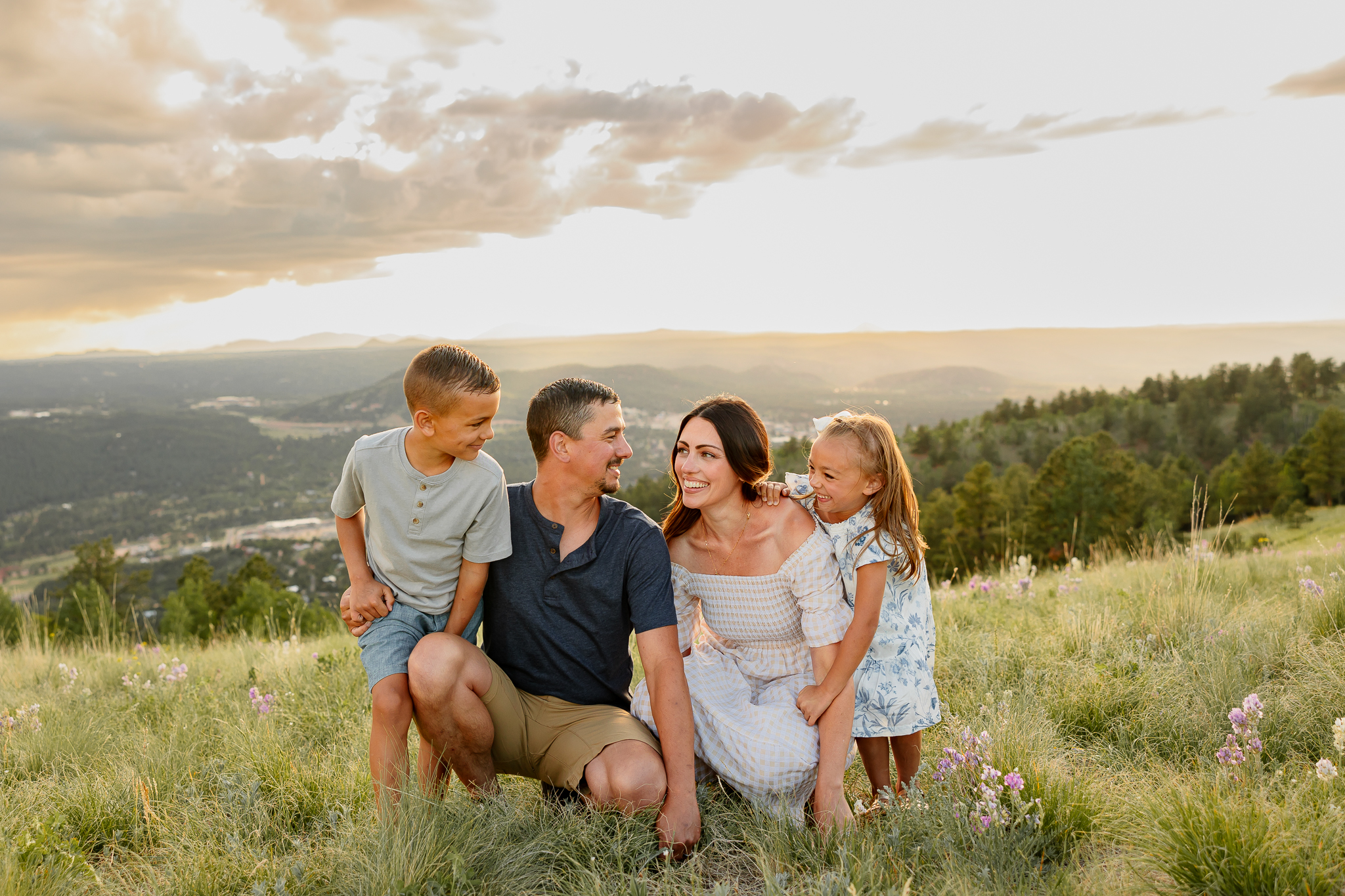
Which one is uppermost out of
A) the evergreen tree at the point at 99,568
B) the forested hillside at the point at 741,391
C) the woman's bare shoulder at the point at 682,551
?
the woman's bare shoulder at the point at 682,551

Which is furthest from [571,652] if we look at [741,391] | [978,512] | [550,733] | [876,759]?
[741,391]

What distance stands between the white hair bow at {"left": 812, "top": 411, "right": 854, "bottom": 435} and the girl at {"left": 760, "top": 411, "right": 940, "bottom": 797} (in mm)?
23

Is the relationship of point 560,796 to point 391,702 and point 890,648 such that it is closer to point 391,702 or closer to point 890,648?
point 391,702

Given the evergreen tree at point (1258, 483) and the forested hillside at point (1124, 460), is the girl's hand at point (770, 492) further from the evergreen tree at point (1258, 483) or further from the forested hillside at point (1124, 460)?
the evergreen tree at point (1258, 483)

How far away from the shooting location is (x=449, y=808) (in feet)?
9.61

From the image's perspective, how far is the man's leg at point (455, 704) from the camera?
10.3 feet

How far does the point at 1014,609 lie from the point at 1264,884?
13.3 feet

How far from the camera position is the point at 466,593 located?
3389mm

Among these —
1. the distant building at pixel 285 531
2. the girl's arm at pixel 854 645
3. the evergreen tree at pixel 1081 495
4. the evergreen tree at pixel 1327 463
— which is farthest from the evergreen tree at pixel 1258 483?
the distant building at pixel 285 531

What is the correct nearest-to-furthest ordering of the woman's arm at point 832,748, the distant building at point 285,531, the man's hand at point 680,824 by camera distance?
the man's hand at point 680,824 < the woman's arm at point 832,748 < the distant building at point 285,531

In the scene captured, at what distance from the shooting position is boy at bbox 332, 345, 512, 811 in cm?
318

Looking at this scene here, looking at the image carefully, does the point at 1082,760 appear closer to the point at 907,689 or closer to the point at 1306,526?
the point at 907,689

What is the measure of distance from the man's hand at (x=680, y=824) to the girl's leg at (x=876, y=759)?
2.95 feet

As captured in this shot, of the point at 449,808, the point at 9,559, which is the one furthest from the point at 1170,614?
the point at 9,559
